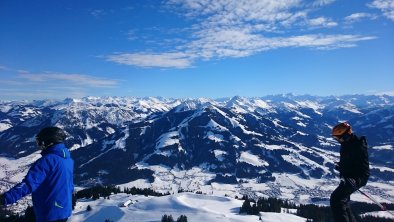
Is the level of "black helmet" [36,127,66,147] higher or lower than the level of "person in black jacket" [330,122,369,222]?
higher

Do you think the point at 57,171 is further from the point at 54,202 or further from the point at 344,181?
the point at 344,181

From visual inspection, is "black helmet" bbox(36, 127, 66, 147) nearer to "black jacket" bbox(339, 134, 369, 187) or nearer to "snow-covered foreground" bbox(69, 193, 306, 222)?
"black jacket" bbox(339, 134, 369, 187)

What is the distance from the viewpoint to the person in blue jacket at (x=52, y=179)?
32.9 ft

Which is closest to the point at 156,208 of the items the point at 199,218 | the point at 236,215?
the point at 199,218

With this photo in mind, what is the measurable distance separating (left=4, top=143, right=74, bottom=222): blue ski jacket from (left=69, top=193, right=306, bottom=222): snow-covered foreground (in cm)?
12269

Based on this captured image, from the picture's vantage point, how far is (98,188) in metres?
190

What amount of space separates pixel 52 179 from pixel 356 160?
10.5 metres

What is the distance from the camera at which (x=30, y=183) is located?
9430mm

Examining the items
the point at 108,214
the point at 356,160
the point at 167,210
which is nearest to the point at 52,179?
the point at 356,160

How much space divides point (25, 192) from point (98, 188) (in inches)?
7463

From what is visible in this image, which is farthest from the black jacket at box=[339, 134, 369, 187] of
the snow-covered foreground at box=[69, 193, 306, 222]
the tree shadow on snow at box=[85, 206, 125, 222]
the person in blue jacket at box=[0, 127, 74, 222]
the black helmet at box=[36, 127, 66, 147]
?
the tree shadow on snow at box=[85, 206, 125, 222]

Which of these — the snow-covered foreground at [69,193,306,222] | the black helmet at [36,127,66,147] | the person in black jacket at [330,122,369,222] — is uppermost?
the black helmet at [36,127,66,147]

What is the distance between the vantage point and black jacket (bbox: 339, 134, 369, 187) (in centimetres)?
1409

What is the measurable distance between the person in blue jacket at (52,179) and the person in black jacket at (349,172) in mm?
9277
